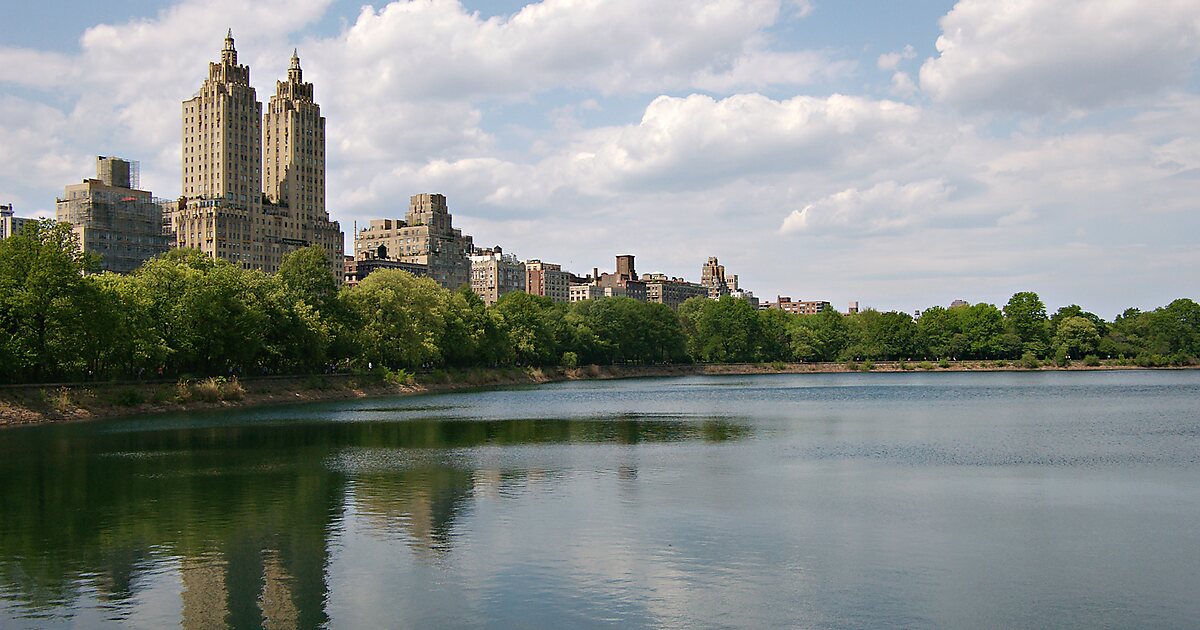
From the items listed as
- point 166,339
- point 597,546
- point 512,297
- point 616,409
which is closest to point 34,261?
point 166,339

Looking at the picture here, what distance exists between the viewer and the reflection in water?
24.0 m

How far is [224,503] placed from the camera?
35.9 meters

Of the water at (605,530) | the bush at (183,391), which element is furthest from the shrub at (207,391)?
the water at (605,530)

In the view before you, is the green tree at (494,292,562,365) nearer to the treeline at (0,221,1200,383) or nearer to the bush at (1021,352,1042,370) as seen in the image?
the treeline at (0,221,1200,383)

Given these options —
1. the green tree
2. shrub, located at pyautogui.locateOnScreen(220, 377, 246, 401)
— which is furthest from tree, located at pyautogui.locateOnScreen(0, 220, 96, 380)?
the green tree

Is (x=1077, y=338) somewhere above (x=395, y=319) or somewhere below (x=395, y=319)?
below

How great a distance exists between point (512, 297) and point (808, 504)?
142069mm

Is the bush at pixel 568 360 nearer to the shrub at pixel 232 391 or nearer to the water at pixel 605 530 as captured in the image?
the shrub at pixel 232 391

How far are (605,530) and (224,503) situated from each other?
1418 cm

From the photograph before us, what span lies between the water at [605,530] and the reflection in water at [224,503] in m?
0.14

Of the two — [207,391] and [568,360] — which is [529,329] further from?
[207,391]

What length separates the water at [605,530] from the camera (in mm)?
22344

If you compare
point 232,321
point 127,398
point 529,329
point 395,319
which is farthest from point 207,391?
point 529,329

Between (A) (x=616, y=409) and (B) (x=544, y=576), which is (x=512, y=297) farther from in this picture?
(B) (x=544, y=576)
